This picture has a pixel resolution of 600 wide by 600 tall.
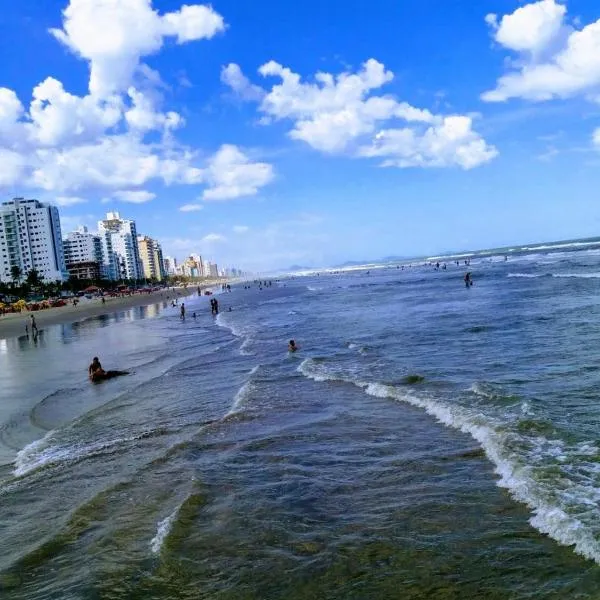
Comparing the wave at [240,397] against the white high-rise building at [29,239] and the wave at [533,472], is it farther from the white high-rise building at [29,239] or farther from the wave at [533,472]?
the white high-rise building at [29,239]

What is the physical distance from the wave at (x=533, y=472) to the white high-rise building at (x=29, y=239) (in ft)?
515

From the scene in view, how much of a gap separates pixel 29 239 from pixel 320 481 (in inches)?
6513

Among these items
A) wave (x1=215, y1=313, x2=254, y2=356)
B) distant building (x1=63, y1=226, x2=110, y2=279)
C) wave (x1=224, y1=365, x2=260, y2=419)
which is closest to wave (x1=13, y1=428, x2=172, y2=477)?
wave (x1=224, y1=365, x2=260, y2=419)

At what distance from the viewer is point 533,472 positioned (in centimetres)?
829

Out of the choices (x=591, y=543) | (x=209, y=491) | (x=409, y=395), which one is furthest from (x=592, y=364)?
(x=209, y=491)

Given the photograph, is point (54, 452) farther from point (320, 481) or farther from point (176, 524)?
point (320, 481)

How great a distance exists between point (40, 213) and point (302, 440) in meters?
163

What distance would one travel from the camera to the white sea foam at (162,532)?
6996mm

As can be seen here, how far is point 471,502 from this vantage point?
7.58 meters

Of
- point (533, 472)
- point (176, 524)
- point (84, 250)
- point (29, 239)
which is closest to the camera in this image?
point (176, 524)

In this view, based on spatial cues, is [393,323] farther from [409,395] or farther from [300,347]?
[409,395]

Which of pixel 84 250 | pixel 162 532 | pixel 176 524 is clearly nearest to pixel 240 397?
pixel 176 524

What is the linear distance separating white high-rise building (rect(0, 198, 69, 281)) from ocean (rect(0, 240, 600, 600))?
14934 cm

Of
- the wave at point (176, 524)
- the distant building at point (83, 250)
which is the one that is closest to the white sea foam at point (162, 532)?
the wave at point (176, 524)
